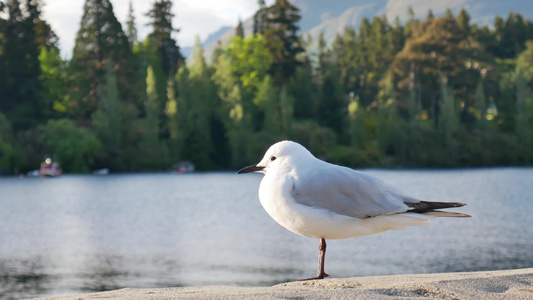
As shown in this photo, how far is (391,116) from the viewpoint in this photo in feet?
266

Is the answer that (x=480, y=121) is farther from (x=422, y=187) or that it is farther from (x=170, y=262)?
(x=170, y=262)

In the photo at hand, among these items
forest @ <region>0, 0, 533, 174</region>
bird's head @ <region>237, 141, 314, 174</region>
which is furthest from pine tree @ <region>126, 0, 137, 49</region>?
bird's head @ <region>237, 141, 314, 174</region>

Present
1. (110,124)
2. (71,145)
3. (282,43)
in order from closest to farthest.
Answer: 1. (71,145)
2. (110,124)
3. (282,43)

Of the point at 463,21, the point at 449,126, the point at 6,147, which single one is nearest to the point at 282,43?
the point at 449,126

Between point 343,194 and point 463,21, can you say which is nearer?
point 343,194

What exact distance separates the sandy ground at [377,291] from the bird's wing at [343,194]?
0.52 metres

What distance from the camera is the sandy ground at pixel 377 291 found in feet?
15.9

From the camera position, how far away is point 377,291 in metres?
5.01

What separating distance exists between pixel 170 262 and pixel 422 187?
30827 millimetres

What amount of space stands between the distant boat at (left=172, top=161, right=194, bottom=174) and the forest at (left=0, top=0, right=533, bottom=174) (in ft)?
4.04

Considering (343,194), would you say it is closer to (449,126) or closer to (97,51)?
(449,126)

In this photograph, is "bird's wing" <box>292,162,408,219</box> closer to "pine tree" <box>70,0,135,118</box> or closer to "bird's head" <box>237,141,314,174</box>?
"bird's head" <box>237,141,314,174</box>

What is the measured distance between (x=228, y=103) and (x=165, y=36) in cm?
1919

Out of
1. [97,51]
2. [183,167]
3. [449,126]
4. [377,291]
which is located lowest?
[183,167]
